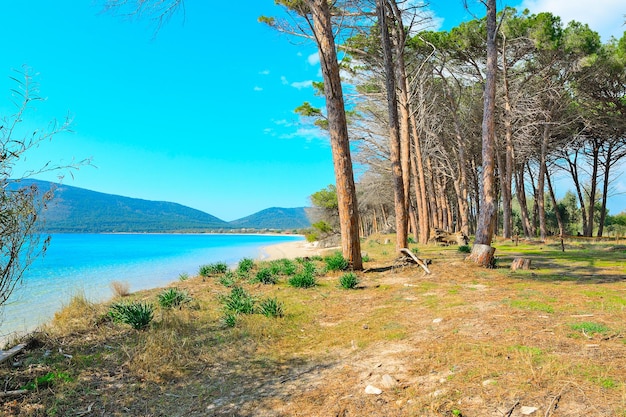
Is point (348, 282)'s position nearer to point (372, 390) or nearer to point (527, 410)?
point (372, 390)

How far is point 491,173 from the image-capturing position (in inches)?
367

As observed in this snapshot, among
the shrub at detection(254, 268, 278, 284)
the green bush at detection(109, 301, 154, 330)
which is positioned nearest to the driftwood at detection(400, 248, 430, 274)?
the shrub at detection(254, 268, 278, 284)

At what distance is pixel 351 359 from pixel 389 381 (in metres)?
0.71

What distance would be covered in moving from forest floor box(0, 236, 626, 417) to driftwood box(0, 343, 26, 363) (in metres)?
0.06

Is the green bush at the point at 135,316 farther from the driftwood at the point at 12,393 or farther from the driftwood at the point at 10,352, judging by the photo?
the driftwood at the point at 12,393

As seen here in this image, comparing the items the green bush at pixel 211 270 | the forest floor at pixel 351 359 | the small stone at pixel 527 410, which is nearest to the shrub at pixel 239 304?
the forest floor at pixel 351 359

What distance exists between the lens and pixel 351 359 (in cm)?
359

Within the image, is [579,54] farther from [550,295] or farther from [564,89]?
[550,295]

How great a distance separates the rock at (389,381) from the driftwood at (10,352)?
12.8 ft

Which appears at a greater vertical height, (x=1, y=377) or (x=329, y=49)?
(x=329, y=49)

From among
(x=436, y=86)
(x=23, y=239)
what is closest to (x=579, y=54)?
(x=436, y=86)

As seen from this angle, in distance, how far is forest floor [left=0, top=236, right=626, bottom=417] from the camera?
254cm

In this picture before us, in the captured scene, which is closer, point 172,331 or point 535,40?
point 172,331

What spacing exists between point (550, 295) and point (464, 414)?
394 centimetres
